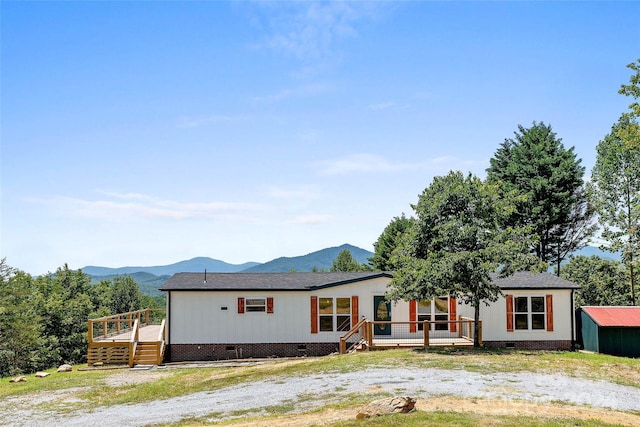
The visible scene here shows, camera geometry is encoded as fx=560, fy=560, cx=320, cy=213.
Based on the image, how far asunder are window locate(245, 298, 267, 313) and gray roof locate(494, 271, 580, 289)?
10231 millimetres

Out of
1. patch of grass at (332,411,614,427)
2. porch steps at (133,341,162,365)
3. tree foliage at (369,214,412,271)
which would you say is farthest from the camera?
tree foliage at (369,214,412,271)

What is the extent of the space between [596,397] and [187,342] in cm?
1627

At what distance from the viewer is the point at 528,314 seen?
2434 cm

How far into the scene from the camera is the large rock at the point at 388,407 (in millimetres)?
10367

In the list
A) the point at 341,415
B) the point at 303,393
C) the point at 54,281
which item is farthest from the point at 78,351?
the point at 341,415

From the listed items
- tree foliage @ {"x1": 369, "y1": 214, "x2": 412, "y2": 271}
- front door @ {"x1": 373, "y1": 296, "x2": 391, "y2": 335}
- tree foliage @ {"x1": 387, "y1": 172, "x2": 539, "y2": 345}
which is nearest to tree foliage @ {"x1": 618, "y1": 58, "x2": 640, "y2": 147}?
tree foliage @ {"x1": 387, "y1": 172, "x2": 539, "y2": 345}

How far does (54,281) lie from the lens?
5025cm

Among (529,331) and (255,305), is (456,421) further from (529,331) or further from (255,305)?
(529,331)

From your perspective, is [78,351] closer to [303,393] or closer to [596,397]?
[303,393]

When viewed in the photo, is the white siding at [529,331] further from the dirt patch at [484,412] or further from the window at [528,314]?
the dirt patch at [484,412]

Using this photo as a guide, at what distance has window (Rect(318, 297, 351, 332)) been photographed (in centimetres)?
2441

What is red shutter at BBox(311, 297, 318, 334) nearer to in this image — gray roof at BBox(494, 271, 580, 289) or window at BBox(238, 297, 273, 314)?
window at BBox(238, 297, 273, 314)

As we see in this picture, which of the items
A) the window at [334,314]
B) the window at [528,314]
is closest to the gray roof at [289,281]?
the window at [528,314]

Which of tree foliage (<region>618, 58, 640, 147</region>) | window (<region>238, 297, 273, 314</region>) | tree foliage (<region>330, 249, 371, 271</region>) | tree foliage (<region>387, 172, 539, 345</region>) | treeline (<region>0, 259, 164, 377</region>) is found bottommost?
treeline (<region>0, 259, 164, 377</region>)
